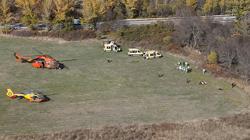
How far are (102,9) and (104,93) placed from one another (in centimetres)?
2366

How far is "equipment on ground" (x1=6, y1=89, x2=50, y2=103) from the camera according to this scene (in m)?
45.5

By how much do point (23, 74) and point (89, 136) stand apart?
54.6ft

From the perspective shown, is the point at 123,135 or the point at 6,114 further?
the point at 6,114

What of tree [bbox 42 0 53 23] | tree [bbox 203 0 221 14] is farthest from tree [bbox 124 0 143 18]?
tree [bbox 42 0 53 23]

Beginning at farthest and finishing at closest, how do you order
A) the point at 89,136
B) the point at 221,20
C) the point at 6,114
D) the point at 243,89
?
the point at 221,20, the point at 243,89, the point at 6,114, the point at 89,136

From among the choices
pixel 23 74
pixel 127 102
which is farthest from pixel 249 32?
pixel 23 74

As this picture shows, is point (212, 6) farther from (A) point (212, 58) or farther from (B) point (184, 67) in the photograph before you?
(B) point (184, 67)

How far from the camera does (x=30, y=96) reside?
149ft

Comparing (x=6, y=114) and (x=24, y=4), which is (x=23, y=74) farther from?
(x=24, y=4)

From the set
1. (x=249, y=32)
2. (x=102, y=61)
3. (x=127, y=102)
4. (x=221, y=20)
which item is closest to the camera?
(x=127, y=102)

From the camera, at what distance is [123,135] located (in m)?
40.2

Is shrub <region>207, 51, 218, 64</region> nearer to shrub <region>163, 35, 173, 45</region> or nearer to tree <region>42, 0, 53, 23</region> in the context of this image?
shrub <region>163, 35, 173, 45</region>

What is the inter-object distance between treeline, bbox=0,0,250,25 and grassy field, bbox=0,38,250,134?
7.71m

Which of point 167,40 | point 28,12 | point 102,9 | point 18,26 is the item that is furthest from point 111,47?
point 18,26
